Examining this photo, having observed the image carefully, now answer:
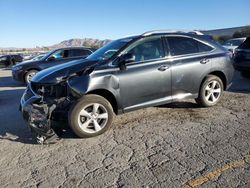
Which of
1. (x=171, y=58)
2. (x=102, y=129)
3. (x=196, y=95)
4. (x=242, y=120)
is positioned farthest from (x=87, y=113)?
(x=242, y=120)

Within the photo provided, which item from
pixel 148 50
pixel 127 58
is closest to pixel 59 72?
pixel 127 58

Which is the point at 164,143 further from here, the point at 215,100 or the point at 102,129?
the point at 215,100

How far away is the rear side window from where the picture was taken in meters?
5.69

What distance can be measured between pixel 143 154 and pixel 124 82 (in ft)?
4.91

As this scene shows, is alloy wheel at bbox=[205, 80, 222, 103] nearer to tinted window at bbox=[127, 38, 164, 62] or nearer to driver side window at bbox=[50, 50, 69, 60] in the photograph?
tinted window at bbox=[127, 38, 164, 62]

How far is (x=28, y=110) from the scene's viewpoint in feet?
15.2

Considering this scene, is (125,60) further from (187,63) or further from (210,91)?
(210,91)

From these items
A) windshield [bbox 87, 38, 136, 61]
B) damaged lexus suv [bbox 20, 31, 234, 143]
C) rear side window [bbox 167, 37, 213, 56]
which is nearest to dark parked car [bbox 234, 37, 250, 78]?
damaged lexus suv [bbox 20, 31, 234, 143]

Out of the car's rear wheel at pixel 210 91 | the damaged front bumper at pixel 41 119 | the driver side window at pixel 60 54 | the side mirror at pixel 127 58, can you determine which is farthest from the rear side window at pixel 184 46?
the driver side window at pixel 60 54

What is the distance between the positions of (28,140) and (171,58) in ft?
10.2

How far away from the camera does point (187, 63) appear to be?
18.8 feet

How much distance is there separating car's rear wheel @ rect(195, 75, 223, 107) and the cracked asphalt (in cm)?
32

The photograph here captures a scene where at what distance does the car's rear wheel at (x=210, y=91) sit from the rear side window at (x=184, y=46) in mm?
645

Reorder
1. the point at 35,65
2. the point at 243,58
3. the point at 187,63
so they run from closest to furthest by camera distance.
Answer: the point at 187,63
the point at 243,58
the point at 35,65
